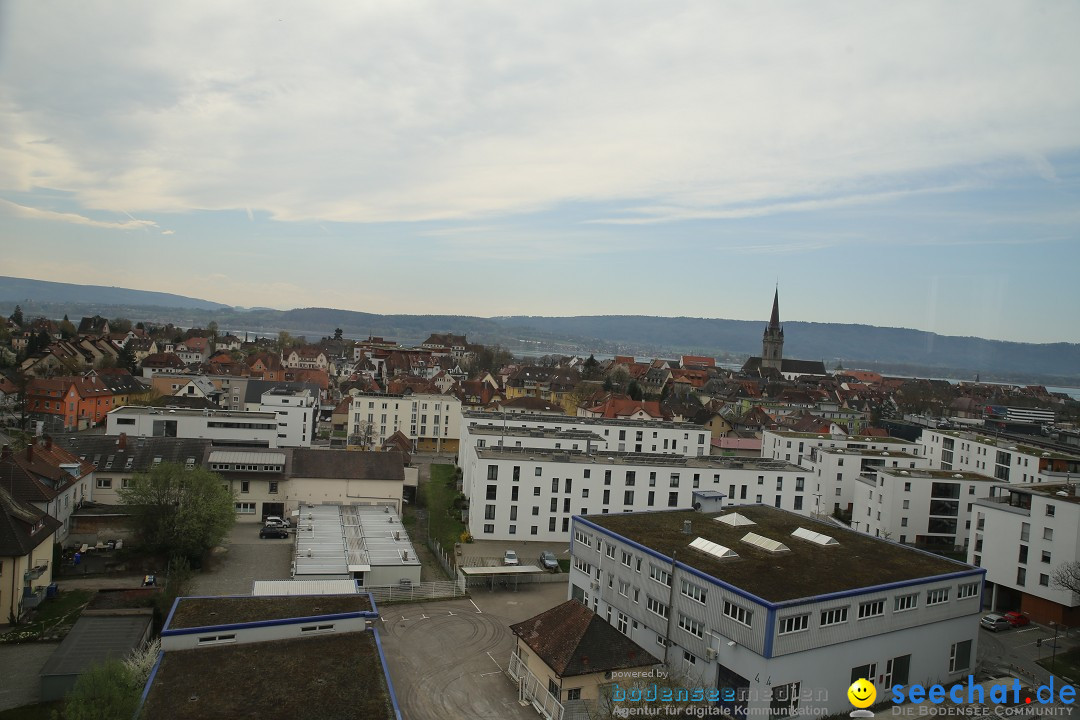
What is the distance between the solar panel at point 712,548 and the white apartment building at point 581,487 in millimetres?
8150

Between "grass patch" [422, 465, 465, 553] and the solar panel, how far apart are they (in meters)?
9.52

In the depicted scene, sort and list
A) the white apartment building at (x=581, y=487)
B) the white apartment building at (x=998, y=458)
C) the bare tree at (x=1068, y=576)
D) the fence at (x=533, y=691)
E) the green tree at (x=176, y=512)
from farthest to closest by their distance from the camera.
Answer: the white apartment building at (x=998, y=458) → the white apartment building at (x=581, y=487) → the green tree at (x=176, y=512) → the bare tree at (x=1068, y=576) → the fence at (x=533, y=691)

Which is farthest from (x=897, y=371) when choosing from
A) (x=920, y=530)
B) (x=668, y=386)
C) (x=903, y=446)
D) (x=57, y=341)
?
(x=57, y=341)

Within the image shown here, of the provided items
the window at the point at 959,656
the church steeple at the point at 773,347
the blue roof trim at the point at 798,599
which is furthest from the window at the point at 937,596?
the church steeple at the point at 773,347

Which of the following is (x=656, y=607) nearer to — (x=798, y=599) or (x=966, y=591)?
(x=798, y=599)

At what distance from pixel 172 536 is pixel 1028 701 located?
1977cm

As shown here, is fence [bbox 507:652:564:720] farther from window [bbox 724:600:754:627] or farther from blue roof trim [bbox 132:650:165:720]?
blue roof trim [bbox 132:650:165:720]

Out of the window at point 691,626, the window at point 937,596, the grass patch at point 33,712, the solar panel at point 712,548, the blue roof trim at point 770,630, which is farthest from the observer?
the solar panel at point 712,548

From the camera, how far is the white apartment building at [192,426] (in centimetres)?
2903

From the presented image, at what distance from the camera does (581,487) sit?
24.7 m

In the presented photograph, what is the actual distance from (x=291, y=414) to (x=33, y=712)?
2346 cm

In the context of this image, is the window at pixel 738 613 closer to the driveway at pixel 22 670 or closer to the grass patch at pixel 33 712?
the grass patch at pixel 33 712

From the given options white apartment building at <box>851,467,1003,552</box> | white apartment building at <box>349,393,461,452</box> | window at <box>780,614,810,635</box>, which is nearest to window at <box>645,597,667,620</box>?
window at <box>780,614,810,635</box>

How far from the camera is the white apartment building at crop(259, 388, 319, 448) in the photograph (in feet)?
115
